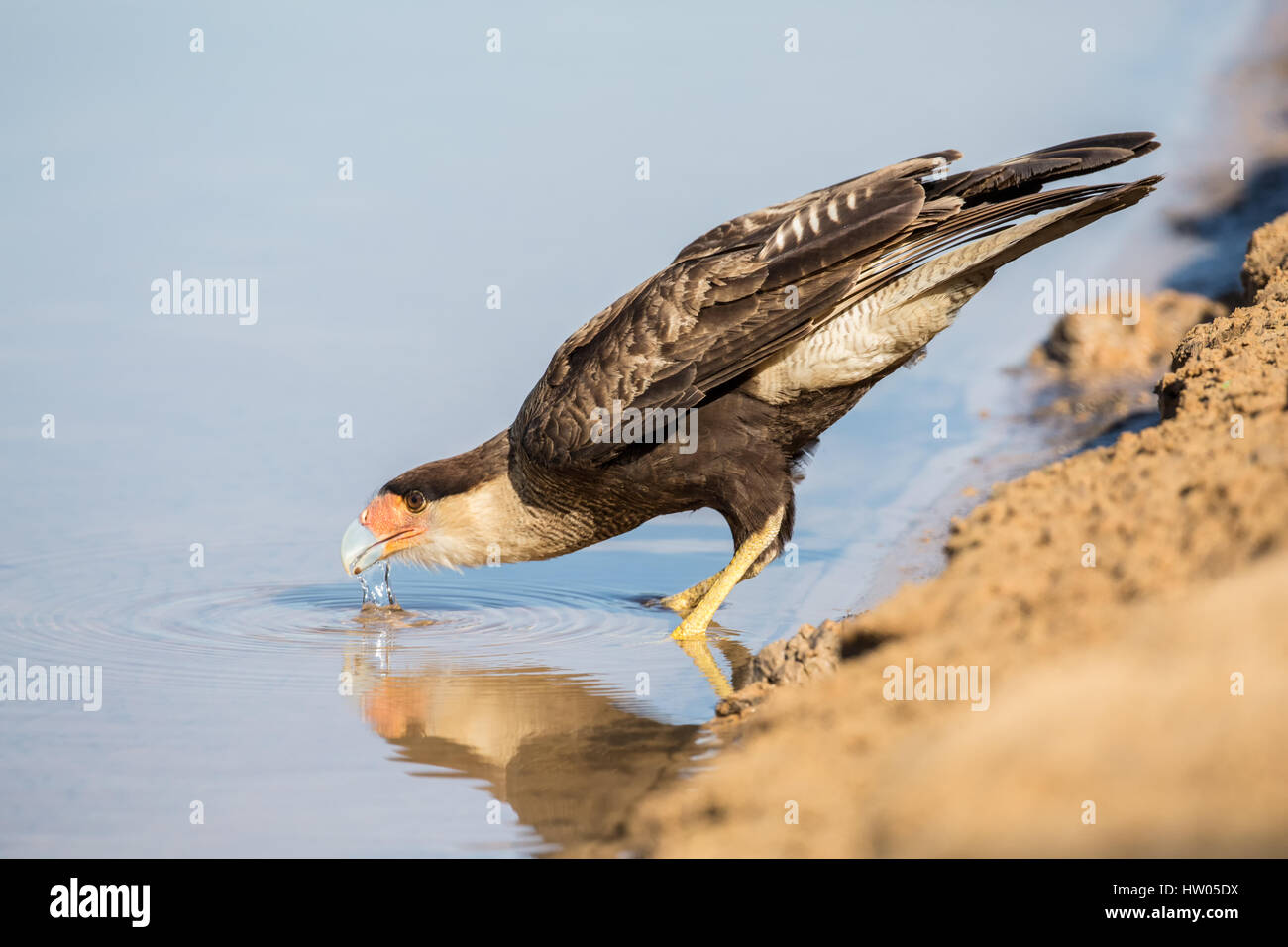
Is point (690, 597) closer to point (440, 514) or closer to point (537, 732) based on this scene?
point (440, 514)

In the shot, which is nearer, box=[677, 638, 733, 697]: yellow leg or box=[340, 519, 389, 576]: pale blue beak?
box=[677, 638, 733, 697]: yellow leg

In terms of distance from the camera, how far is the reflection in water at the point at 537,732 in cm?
380

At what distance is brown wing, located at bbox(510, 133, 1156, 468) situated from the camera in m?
5.16

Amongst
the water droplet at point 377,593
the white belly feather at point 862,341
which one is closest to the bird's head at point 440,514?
the water droplet at point 377,593

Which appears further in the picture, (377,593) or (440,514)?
(377,593)

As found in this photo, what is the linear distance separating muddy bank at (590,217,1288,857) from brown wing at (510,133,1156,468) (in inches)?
49.1

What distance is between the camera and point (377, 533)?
6391 mm

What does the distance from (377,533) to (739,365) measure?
213 cm

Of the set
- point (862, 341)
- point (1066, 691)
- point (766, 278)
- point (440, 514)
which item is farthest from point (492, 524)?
point (1066, 691)
